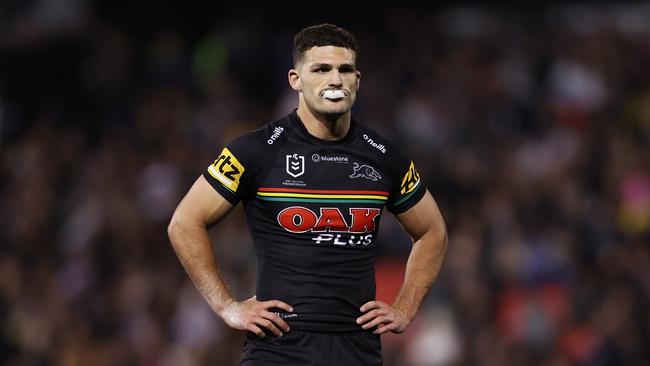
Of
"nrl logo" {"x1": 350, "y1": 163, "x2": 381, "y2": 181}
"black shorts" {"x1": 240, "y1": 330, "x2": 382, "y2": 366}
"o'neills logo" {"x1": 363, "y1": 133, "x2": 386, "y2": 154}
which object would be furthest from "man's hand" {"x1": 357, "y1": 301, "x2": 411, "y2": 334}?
"o'neills logo" {"x1": 363, "y1": 133, "x2": 386, "y2": 154}

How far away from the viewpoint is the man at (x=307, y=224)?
6211 millimetres

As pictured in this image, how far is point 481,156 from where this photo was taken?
13938 millimetres

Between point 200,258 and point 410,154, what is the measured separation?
23.9 ft

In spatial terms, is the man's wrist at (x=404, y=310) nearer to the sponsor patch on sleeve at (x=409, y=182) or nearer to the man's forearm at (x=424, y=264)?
the man's forearm at (x=424, y=264)

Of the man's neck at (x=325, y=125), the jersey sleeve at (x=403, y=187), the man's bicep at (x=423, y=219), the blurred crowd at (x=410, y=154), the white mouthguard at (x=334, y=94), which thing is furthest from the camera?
the blurred crowd at (x=410, y=154)

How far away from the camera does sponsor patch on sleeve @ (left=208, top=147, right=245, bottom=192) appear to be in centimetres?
621

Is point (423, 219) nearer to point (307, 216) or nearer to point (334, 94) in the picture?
point (307, 216)

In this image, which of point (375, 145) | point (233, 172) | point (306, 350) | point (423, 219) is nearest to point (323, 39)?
point (375, 145)

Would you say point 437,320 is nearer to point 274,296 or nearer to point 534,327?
point 534,327

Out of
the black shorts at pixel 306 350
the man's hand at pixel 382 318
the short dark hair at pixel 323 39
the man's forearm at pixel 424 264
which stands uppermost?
the short dark hair at pixel 323 39

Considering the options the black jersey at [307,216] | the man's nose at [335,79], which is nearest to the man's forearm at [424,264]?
the black jersey at [307,216]

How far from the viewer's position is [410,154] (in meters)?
13.5

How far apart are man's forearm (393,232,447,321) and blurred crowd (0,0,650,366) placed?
4.58 m

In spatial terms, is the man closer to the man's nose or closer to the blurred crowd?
the man's nose
